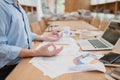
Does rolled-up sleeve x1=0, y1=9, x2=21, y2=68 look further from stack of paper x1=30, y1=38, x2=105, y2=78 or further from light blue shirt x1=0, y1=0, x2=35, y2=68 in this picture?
stack of paper x1=30, y1=38, x2=105, y2=78

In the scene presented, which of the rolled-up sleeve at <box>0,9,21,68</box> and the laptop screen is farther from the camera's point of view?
the laptop screen

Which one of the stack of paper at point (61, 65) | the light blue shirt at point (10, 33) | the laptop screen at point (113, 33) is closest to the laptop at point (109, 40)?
the laptop screen at point (113, 33)

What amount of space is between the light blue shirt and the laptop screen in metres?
0.66

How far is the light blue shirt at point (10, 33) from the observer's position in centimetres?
94

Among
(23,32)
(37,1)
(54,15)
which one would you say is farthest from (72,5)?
(23,32)

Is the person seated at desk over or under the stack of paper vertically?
over

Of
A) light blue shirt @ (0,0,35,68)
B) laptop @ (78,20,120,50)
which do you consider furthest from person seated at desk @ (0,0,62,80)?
laptop @ (78,20,120,50)

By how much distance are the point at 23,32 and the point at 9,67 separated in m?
0.26

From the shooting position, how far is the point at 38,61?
93cm

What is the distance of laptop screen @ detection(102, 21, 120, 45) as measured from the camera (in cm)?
124

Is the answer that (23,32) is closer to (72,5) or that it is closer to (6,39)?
(6,39)

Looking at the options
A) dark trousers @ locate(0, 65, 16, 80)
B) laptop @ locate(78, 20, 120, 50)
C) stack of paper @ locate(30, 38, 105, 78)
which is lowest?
dark trousers @ locate(0, 65, 16, 80)

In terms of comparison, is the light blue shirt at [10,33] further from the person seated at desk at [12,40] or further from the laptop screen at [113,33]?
the laptop screen at [113,33]

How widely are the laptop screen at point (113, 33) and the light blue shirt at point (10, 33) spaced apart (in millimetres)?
655
